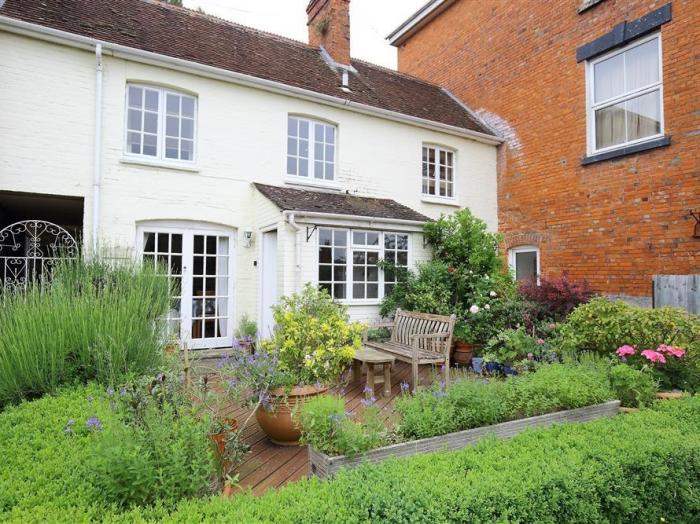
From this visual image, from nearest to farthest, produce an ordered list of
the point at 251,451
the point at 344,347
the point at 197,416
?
the point at 197,416
the point at 251,451
the point at 344,347

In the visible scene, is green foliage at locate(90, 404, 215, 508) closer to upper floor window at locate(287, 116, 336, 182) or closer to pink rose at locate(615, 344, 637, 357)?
pink rose at locate(615, 344, 637, 357)

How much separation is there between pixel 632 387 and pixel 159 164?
320 inches

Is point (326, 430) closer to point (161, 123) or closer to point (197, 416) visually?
point (197, 416)

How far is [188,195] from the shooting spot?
27.8ft

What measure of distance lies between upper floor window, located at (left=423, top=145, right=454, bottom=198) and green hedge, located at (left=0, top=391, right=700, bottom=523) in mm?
8905

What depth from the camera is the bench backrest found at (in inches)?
255

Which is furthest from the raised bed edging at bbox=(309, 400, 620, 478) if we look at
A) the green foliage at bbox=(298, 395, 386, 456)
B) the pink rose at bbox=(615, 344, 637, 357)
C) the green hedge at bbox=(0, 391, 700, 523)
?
the pink rose at bbox=(615, 344, 637, 357)

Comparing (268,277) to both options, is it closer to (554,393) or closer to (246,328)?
Result: (246,328)

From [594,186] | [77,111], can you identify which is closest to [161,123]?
[77,111]

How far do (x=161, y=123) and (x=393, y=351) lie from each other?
6.20m

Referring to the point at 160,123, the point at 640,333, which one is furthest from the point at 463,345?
the point at 160,123

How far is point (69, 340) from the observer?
13.6ft

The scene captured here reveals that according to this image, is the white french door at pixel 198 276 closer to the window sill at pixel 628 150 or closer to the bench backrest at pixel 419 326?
the bench backrest at pixel 419 326

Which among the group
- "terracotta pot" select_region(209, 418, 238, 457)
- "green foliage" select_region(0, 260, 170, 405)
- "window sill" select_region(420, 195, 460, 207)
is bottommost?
"terracotta pot" select_region(209, 418, 238, 457)
